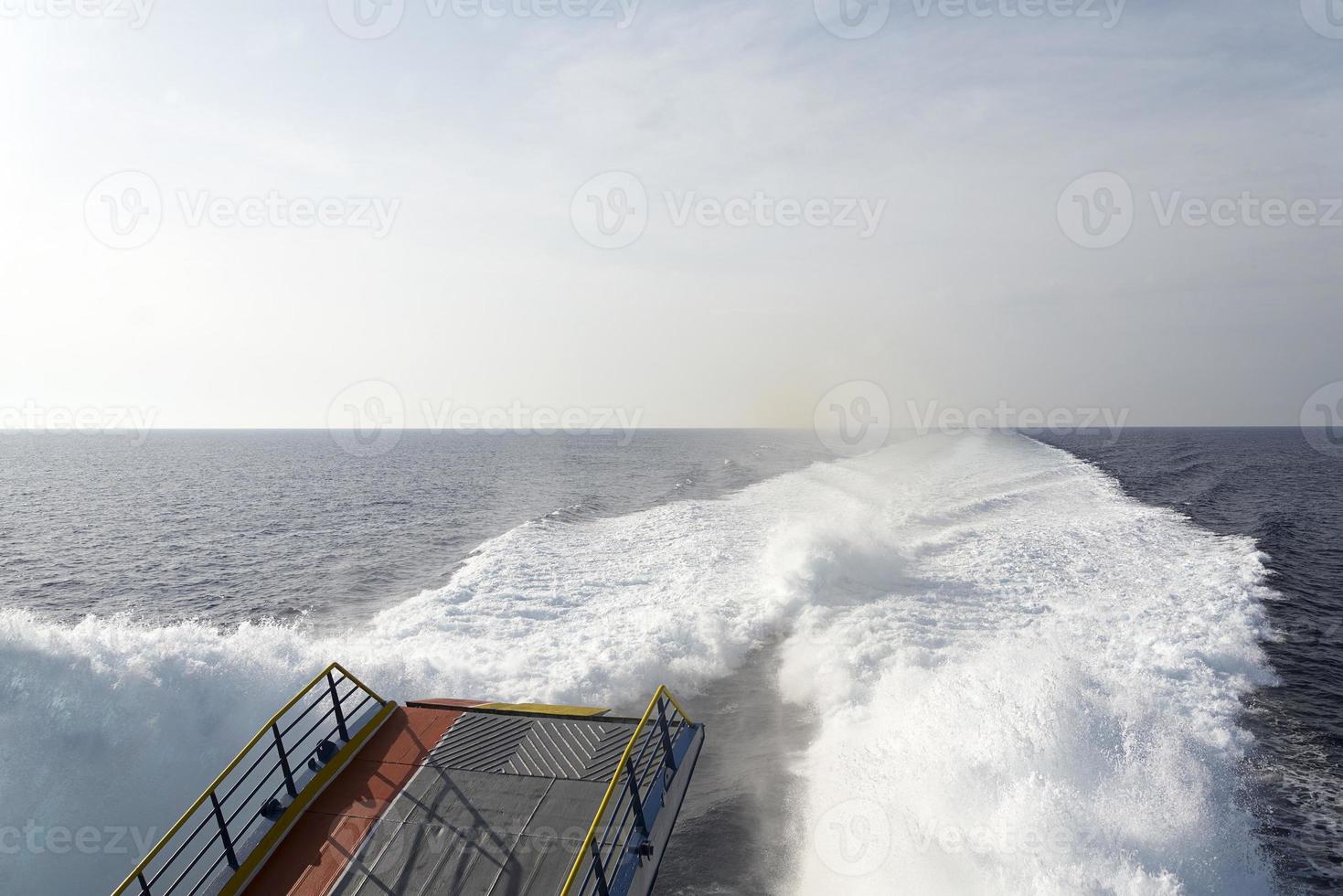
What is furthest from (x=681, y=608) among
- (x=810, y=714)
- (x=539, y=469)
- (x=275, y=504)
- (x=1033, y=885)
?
(x=539, y=469)

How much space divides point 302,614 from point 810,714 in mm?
17999

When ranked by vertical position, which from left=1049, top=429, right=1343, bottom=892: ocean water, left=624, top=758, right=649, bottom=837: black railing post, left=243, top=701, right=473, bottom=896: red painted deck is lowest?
left=1049, top=429, right=1343, bottom=892: ocean water

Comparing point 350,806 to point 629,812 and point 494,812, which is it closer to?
point 494,812

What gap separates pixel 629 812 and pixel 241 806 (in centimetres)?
482

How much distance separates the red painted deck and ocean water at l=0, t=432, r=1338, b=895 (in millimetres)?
3950

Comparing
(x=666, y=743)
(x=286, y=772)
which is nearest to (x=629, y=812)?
(x=666, y=743)

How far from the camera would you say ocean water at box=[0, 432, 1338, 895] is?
10453mm

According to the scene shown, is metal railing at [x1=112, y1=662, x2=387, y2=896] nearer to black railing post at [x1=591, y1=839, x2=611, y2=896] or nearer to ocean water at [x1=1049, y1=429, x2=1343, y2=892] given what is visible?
black railing post at [x1=591, y1=839, x2=611, y2=896]

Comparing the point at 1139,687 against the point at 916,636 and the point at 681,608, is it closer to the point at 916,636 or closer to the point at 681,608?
the point at 916,636

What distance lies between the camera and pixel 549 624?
20.2 metres

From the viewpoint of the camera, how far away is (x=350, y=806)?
32.8 ft

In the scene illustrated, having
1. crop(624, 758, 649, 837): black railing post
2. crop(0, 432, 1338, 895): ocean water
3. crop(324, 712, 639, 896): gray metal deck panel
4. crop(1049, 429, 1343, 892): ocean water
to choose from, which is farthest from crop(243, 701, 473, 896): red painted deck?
crop(1049, 429, 1343, 892): ocean water

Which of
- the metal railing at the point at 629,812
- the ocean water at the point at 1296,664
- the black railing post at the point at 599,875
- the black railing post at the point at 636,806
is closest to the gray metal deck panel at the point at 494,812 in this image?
the metal railing at the point at 629,812

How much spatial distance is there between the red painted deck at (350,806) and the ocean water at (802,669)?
3950 mm
